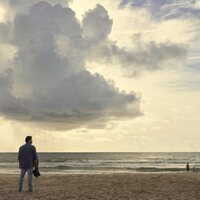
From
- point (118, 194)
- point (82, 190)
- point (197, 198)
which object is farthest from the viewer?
point (82, 190)

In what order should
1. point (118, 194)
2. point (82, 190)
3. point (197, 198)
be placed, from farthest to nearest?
1. point (82, 190)
2. point (118, 194)
3. point (197, 198)

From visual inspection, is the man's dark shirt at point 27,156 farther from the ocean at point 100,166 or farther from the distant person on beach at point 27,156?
the ocean at point 100,166

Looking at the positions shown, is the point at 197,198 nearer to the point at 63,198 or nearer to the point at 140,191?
the point at 140,191

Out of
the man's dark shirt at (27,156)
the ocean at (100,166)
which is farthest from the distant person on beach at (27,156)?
the ocean at (100,166)

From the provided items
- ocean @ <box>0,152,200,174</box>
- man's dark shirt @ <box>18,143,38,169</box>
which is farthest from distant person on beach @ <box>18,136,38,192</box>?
ocean @ <box>0,152,200,174</box>

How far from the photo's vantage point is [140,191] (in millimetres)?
16422

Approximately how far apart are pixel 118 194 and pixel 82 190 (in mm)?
1947

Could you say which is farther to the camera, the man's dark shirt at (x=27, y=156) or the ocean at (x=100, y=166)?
the ocean at (x=100, y=166)

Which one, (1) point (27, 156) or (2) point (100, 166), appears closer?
(1) point (27, 156)

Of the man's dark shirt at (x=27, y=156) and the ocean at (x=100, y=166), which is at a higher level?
the man's dark shirt at (x=27, y=156)

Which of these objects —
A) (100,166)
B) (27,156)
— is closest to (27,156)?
(27,156)

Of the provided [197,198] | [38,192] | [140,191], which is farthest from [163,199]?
[38,192]

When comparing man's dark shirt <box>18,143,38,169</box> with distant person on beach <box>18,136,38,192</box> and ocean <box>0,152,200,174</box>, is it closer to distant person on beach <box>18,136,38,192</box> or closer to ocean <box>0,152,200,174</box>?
distant person on beach <box>18,136,38,192</box>

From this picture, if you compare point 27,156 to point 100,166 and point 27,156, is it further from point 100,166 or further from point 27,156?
point 100,166
